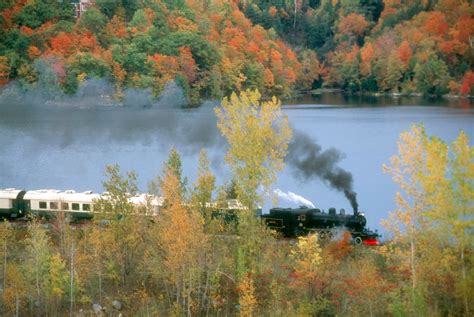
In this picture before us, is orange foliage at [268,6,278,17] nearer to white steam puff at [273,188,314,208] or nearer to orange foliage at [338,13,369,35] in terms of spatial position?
orange foliage at [338,13,369,35]

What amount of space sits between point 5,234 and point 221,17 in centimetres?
5153

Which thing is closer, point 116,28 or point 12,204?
point 12,204

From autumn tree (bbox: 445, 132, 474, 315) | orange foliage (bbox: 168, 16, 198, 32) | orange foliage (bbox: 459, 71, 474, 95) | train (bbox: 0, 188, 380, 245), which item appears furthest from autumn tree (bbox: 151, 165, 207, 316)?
orange foliage (bbox: 459, 71, 474, 95)

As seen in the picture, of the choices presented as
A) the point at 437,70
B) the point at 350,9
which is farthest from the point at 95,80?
the point at 350,9

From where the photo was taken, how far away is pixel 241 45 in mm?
62312

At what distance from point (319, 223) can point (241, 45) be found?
150 ft

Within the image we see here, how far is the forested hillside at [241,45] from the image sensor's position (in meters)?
51.6

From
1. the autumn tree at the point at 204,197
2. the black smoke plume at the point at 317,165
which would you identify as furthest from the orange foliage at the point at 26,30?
the autumn tree at the point at 204,197

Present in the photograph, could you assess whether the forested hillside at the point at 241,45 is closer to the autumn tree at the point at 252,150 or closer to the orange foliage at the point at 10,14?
the orange foliage at the point at 10,14

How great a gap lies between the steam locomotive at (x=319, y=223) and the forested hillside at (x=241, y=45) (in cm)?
3387

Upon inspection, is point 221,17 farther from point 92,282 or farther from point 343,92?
point 92,282

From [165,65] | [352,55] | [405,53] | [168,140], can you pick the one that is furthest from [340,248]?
[352,55]

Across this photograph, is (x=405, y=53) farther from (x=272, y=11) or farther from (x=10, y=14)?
(x=10, y=14)

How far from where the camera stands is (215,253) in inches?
604
